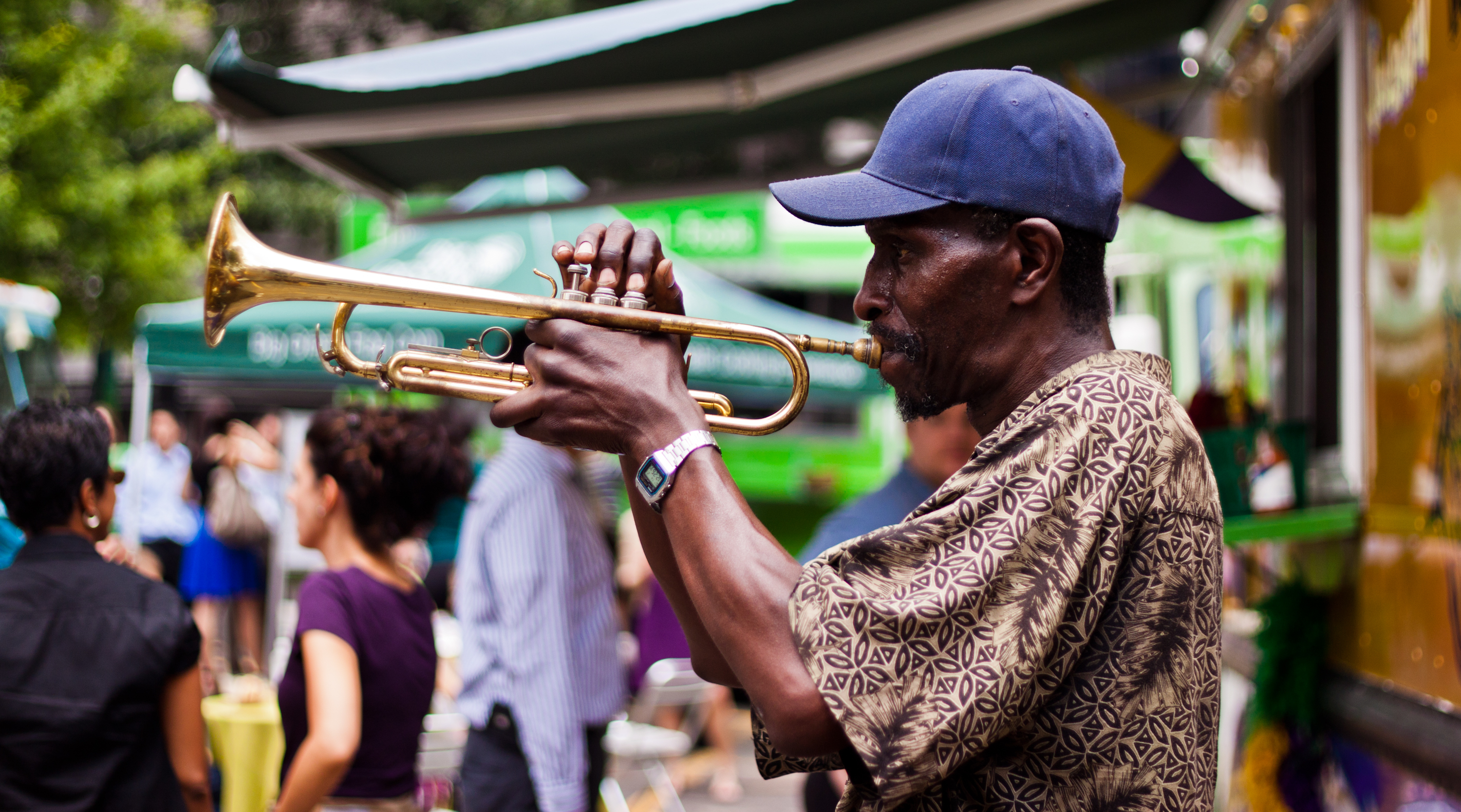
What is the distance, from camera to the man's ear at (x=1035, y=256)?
1513 mm

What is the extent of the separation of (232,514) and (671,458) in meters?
9.46

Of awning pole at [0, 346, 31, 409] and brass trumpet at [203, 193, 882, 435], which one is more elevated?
brass trumpet at [203, 193, 882, 435]

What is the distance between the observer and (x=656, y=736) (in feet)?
22.7

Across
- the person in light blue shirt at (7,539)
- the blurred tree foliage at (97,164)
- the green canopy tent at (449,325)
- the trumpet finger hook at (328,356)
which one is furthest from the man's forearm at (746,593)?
the blurred tree foliage at (97,164)

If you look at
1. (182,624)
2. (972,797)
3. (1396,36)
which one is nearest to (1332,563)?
(1396,36)

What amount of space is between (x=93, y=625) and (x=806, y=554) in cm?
234

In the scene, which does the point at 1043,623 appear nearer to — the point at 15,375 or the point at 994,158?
the point at 994,158

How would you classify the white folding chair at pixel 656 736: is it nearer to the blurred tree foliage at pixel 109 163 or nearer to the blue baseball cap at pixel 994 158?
the blue baseball cap at pixel 994 158

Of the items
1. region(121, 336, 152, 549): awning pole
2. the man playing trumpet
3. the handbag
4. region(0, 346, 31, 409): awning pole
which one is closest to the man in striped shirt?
the man playing trumpet

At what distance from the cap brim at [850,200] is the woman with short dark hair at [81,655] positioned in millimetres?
2072

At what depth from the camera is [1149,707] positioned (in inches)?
55.2

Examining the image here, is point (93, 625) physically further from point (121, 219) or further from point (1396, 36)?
point (121, 219)

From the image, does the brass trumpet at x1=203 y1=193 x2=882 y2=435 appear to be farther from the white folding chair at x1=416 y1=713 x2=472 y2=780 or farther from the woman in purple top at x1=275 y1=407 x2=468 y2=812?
the white folding chair at x1=416 y1=713 x2=472 y2=780

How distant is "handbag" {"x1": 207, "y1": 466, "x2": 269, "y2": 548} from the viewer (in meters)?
9.99
